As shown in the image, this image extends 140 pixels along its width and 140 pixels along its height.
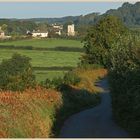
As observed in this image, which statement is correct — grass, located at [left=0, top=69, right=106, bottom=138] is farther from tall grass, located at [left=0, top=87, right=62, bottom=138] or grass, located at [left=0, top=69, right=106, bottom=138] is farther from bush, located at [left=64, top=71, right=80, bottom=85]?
bush, located at [left=64, top=71, right=80, bottom=85]

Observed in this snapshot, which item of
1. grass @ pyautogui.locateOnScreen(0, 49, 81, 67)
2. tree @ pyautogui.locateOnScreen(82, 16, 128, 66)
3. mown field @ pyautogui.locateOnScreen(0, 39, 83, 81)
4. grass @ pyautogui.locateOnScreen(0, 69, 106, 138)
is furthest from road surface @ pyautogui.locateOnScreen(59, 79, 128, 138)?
grass @ pyautogui.locateOnScreen(0, 49, 81, 67)

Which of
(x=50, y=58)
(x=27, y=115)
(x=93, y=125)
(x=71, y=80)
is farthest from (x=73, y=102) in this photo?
(x=50, y=58)

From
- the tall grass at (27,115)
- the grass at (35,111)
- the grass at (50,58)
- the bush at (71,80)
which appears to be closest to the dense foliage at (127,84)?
the grass at (35,111)

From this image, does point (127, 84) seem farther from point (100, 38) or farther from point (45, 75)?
point (100, 38)

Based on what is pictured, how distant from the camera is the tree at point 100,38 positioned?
66.9m

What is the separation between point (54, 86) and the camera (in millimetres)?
42812

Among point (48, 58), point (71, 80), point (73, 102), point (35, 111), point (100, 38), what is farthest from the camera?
point (48, 58)

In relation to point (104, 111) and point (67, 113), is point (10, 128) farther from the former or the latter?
point (104, 111)

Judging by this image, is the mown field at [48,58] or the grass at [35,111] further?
the mown field at [48,58]

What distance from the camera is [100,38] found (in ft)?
221

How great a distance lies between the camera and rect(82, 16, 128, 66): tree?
2635 inches

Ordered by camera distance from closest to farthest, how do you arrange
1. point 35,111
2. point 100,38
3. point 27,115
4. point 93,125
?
point 27,115 → point 35,111 → point 93,125 → point 100,38

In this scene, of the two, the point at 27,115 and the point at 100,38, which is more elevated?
the point at 27,115

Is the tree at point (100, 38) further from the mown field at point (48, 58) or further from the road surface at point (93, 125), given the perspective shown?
the road surface at point (93, 125)
